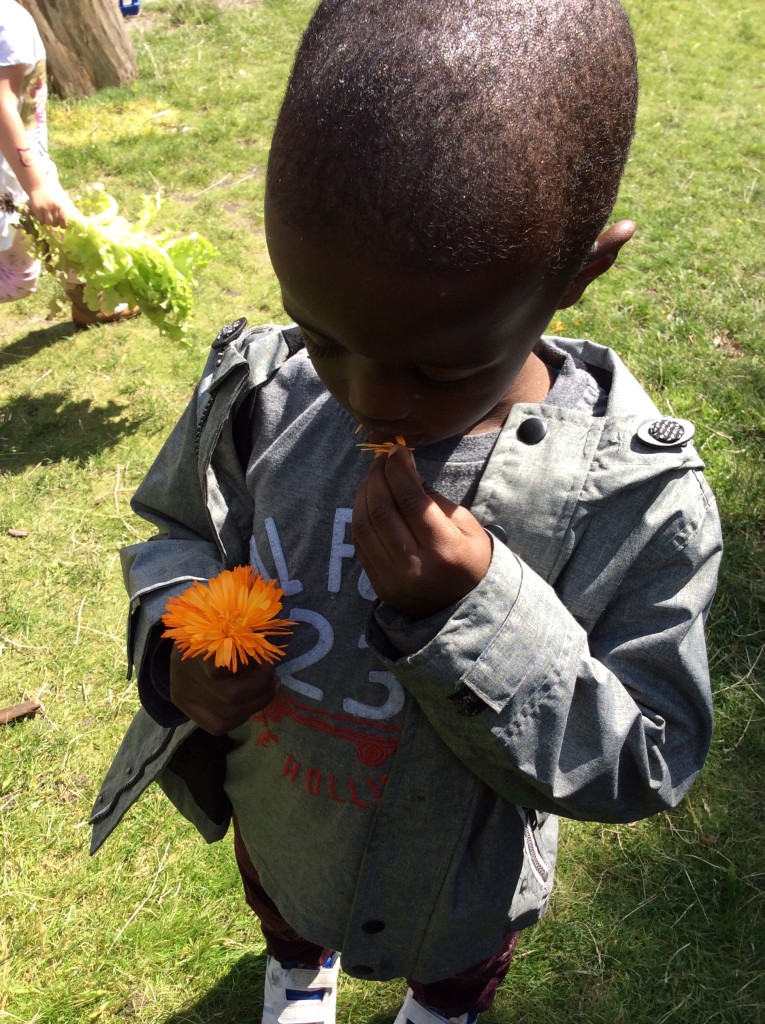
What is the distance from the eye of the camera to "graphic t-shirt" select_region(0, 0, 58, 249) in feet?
13.4

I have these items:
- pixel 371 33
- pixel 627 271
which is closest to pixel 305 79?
pixel 371 33

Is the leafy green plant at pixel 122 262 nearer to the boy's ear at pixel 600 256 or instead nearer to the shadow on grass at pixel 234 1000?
the shadow on grass at pixel 234 1000

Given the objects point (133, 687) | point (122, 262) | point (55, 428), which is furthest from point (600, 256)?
point (55, 428)

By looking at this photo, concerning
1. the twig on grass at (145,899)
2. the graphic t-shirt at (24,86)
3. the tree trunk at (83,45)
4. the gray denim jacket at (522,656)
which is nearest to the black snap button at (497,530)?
the gray denim jacket at (522,656)

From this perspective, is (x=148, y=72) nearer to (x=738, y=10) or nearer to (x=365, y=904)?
(x=738, y=10)

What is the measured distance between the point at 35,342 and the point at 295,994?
12.9ft

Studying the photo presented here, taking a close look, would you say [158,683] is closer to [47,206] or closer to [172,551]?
[172,551]

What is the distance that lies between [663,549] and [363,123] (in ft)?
2.44

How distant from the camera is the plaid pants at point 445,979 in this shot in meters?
1.96

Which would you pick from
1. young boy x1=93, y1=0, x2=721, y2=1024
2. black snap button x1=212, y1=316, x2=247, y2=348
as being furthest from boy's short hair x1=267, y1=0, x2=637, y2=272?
black snap button x1=212, y1=316, x2=247, y2=348

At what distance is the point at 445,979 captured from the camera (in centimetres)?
195

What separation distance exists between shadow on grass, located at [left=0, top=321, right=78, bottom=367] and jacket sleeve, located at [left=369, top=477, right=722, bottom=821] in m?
4.19

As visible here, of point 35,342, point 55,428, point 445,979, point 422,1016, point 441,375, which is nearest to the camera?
point 441,375

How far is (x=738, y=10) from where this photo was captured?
348 inches
